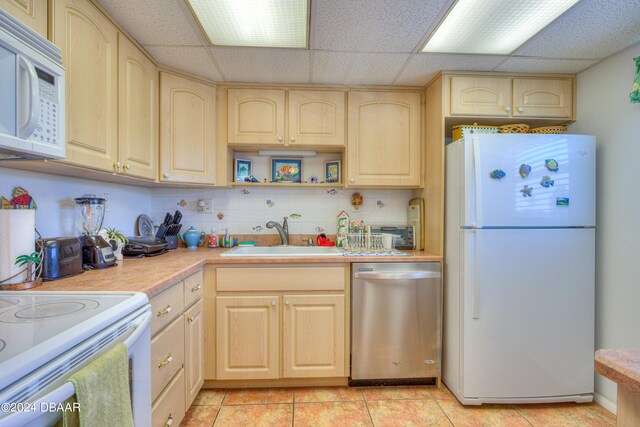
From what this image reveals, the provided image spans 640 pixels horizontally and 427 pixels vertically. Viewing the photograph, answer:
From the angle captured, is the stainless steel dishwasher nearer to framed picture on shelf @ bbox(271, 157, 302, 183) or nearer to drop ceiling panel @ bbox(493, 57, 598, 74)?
framed picture on shelf @ bbox(271, 157, 302, 183)

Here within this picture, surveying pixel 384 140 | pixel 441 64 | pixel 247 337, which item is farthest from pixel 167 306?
pixel 441 64

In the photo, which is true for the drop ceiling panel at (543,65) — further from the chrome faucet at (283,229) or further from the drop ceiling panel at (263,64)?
the chrome faucet at (283,229)

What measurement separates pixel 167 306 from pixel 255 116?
58.0 inches

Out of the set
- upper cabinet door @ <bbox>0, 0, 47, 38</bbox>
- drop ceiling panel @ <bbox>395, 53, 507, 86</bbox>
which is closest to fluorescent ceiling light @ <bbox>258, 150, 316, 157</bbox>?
drop ceiling panel @ <bbox>395, 53, 507, 86</bbox>

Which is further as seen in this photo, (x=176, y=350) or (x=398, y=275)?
(x=398, y=275)

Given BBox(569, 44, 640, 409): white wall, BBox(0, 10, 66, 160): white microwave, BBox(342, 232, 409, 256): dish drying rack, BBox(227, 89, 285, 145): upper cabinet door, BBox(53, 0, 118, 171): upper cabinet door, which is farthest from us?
BBox(227, 89, 285, 145): upper cabinet door

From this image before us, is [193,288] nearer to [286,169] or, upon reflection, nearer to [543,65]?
[286,169]

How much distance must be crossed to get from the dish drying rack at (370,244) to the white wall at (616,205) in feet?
4.13

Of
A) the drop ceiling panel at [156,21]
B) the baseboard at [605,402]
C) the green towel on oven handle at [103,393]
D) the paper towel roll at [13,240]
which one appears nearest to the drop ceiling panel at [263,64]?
the drop ceiling panel at [156,21]

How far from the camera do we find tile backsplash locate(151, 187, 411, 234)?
2.44 m

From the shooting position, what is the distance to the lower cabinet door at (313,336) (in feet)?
6.17

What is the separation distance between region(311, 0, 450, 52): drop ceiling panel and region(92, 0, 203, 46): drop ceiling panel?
0.67m

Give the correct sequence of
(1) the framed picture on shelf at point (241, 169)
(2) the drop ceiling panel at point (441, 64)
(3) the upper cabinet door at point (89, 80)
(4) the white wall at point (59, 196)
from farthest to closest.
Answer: (1) the framed picture on shelf at point (241, 169) < (2) the drop ceiling panel at point (441, 64) < (4) the white wall at point (59, 196) < (3) the upper cabinet door at point (89, 80)

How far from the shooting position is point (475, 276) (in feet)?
5.67
